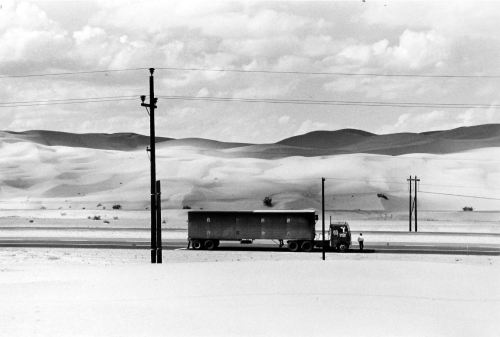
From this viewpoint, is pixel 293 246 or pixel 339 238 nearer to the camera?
pixel 339 238

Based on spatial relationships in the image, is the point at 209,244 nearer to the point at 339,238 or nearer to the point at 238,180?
the point at 339,238

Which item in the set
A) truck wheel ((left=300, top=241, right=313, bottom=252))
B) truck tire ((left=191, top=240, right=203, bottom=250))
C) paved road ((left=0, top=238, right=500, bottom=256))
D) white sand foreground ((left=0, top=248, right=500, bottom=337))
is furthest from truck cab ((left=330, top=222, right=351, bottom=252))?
white sand foreground ((left=0, top=248, right=500, bottom=337))

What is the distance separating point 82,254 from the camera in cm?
3972

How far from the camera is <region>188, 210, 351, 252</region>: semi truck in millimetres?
45463

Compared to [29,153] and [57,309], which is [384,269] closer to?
[57,309]

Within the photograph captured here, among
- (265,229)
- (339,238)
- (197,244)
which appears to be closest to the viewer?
(339,238)

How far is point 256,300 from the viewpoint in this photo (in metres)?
14.8

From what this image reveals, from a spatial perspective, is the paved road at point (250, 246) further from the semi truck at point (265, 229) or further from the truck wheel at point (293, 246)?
the semi truck at point (265, 229)

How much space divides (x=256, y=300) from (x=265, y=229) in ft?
103

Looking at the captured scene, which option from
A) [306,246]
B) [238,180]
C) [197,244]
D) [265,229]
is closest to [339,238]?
[306,246]

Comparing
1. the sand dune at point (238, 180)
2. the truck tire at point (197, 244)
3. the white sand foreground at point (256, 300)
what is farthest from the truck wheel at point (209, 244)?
the sand dune at point (238, 180)

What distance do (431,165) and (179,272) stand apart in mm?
139319

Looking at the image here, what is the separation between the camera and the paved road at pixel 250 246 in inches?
1764

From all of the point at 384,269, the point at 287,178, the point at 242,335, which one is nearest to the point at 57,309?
the point at 242,335
